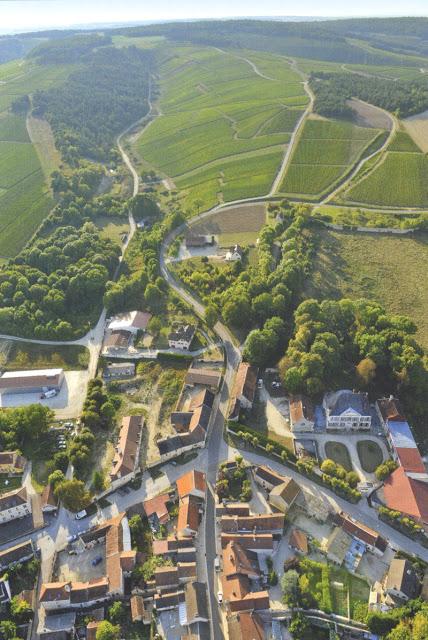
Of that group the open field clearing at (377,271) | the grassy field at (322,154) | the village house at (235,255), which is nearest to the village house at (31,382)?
the village house at (235,255)

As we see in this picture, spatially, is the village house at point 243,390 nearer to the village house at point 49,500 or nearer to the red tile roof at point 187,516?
the red tile roof at point 187,516

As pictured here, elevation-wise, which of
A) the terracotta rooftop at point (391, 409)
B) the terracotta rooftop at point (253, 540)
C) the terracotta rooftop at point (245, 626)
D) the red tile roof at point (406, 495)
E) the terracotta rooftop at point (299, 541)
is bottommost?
the terracotta rooftop at point (245, 626)

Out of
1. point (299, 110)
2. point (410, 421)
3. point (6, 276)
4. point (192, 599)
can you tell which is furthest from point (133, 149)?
point (192, 599)

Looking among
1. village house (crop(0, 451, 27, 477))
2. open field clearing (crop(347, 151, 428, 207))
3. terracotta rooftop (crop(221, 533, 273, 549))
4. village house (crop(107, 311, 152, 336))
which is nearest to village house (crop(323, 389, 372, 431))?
terracotta rooftop (crop(221, 533, 273, 549))

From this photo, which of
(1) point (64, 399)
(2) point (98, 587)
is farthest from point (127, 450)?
(1) point (64, 399)

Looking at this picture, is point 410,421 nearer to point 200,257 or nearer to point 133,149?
point 200,257

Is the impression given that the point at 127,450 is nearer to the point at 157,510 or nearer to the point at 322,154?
the point at 157,510

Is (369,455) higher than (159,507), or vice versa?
(369,455)

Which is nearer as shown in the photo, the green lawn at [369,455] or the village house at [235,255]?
the green lawn at [369,455]
